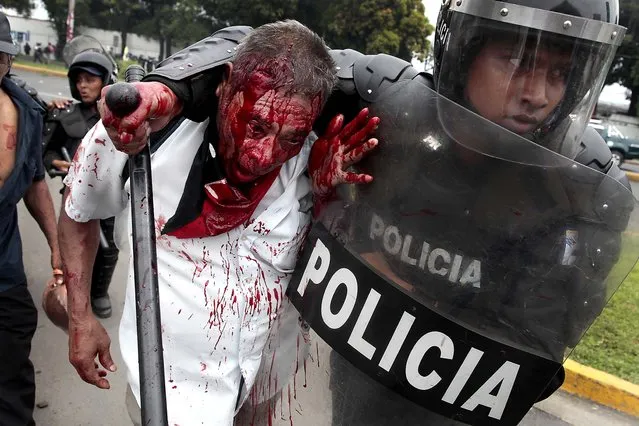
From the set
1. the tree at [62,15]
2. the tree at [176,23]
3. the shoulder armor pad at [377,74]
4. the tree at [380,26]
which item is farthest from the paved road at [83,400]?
the tree at [62,15]

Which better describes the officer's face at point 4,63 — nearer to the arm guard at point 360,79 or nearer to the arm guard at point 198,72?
the arm guard at point 198,72

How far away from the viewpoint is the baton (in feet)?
3.53

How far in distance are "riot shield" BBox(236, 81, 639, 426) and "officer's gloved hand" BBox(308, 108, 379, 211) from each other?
0.03m

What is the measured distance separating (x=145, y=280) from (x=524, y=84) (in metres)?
0.82

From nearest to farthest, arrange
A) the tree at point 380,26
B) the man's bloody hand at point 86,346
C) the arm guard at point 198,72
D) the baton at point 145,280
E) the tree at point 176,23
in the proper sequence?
the baton at point 145,280 → the arm guard at point 198,72 → the man's bloody hand at point 86,346 → the tree at point 380,26 → the tree at point 176,23

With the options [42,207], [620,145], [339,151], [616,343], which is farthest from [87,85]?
[620,145]

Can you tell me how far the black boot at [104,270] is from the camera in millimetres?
4047

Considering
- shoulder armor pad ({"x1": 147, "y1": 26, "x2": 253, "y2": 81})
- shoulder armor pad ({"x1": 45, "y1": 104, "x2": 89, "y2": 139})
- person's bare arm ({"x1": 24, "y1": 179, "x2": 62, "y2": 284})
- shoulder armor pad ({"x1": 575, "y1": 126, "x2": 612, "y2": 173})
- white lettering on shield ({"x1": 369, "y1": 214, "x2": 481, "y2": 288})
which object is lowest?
shoulder armor pad ({"x1": 45, "y1": 104, "x2": 89, "y2": 139})

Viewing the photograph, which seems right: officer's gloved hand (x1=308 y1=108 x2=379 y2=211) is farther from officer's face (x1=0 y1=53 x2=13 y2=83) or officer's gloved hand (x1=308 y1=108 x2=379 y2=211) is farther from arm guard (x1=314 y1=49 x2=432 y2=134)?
officer's face (x1=0 y1=53 x2=13 y2=83)

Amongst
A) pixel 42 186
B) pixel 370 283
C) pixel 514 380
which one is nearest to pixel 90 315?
pixel 370 283

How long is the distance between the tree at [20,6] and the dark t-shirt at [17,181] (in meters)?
36.7

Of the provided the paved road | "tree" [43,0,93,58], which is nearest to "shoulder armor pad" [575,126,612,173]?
the paved road

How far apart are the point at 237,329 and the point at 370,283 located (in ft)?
1.50

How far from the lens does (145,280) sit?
1153 mm
